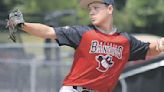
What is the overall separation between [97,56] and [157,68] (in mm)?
2347

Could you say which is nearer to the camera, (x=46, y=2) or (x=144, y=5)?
(x=46, y=2)

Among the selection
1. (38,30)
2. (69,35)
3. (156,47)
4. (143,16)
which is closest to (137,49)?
(156,47)

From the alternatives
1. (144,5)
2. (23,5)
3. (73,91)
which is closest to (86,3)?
(73,91)

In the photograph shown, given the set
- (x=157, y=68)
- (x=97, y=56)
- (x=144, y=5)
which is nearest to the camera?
(x=97, y=56)

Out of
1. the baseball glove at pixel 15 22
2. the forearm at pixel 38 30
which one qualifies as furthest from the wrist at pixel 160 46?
the baseball glove at pixel 15 22

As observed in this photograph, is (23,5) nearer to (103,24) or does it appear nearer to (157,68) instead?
(157,68)

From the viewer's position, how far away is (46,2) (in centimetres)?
2200

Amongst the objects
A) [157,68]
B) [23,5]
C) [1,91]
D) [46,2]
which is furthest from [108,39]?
[23,5]

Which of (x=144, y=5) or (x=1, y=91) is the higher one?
(x=1, y=91)

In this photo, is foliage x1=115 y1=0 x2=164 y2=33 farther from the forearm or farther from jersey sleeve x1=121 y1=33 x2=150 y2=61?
the forearm

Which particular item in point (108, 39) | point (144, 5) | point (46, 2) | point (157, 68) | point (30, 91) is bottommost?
point (144, 5)

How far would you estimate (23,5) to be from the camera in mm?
26141

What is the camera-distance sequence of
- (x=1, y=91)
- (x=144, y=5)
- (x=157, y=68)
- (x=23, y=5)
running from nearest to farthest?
1. (x=157, y=68)
2. (x=1, y=91)
3. (x=23, y=5)
4. (x=144, y=5)

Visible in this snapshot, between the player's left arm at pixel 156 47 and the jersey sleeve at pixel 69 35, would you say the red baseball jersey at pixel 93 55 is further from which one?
the player's left arm at pixel 156 47
